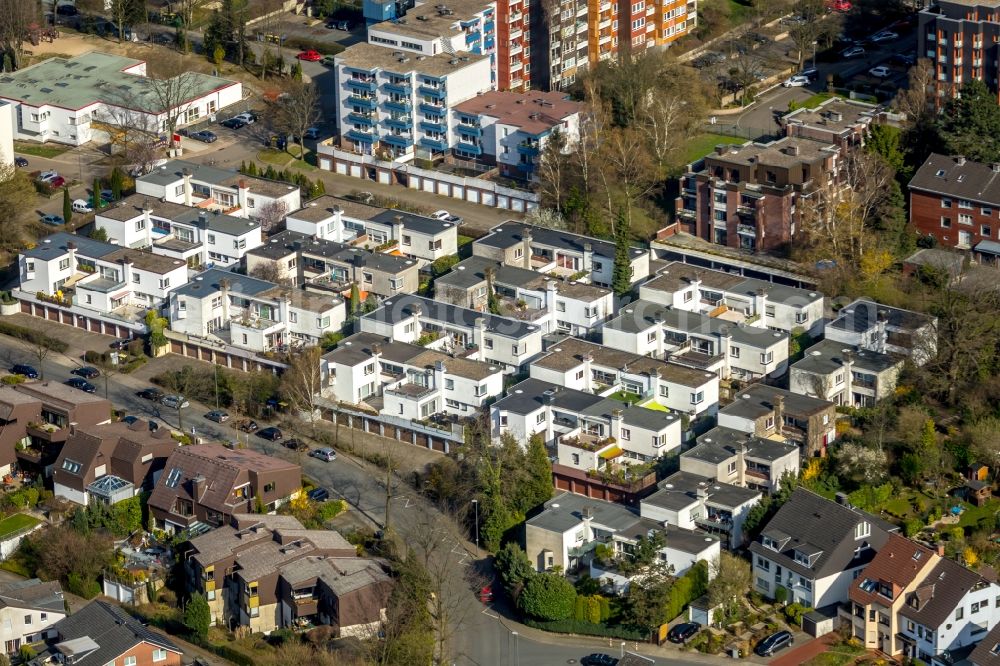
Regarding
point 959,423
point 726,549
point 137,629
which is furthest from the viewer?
point 959,423

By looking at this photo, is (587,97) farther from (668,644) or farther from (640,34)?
(668,644)

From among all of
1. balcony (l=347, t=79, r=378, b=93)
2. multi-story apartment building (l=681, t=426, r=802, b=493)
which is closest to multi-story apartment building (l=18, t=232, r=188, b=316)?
balcony (l=347, t=79, r=378, b=93)

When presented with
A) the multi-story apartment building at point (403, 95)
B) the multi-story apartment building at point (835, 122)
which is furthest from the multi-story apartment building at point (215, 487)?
the multi-story apartment building at point (835, 122)

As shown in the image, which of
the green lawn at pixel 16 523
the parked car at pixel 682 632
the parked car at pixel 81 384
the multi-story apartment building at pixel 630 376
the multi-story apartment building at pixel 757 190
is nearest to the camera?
the parked car at pixel 682 632

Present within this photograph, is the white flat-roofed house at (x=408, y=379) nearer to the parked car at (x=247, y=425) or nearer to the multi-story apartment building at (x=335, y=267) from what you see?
the parked car at (x=247, y=425)

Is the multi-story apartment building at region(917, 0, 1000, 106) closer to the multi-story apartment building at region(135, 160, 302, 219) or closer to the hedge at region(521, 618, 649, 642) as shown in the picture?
the multi-story apartment building at region(135, 160, 302, 219)

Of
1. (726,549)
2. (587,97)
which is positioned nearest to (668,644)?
(726,549)
